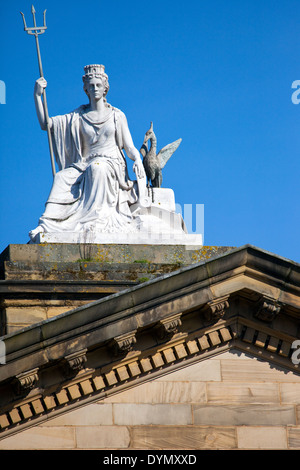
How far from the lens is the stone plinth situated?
25.9 meters

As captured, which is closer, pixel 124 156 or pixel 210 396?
pixel 210 396

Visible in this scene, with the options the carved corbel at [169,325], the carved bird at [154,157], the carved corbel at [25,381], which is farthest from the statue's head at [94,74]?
the carved corbel at [25,381]

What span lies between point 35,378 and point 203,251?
325 inches

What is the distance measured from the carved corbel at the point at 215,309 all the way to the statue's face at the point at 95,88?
9555mm

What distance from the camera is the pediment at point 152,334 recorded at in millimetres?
20109

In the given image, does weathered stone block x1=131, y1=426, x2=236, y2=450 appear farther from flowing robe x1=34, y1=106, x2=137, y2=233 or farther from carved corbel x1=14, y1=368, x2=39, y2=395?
flowing robe x1=34, y1=106, x2=137, y2=233

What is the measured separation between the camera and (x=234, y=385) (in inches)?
823

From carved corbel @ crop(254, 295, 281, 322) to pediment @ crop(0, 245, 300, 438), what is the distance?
15mm

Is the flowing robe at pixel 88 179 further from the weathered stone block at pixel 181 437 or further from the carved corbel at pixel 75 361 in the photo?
the weathered stone block at pixel 181 437

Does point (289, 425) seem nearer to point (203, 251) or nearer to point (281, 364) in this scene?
point (281, 364)

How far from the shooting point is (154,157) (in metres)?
30.0

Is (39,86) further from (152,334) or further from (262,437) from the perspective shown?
(262,437)
